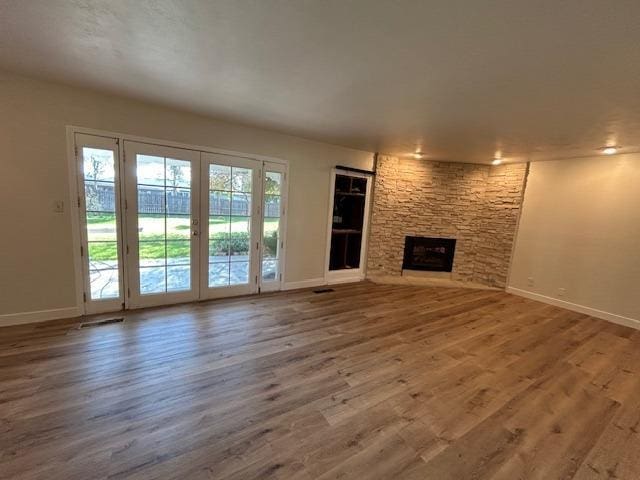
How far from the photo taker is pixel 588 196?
4.18 meters

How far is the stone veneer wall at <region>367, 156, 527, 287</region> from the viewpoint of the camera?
208 inches

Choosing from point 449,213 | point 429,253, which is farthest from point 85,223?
point 449,213

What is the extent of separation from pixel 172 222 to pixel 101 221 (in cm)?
72

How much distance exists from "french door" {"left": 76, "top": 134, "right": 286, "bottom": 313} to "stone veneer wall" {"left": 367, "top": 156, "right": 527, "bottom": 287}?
2241mm

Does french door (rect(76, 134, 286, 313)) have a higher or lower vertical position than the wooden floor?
higher

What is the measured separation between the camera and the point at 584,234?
4223mm

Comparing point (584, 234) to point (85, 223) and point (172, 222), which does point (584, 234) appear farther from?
point (85, 223)

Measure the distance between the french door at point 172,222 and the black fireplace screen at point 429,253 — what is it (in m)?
2.97

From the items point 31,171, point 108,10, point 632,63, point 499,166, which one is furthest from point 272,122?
point 499,166

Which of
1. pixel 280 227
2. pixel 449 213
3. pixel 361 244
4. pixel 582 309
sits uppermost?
pixel 449 213

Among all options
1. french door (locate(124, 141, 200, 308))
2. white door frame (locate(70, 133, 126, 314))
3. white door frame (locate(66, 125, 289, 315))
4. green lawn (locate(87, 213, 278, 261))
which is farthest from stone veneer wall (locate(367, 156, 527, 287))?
white door frame (locate(70, 133, 126, 314))

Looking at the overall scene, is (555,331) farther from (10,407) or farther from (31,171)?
(31,171)

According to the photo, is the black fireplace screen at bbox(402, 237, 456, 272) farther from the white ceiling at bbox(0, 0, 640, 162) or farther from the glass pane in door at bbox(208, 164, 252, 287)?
the glass pane in door at bbox(208, 164, 252, 287)

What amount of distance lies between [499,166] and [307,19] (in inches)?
210
